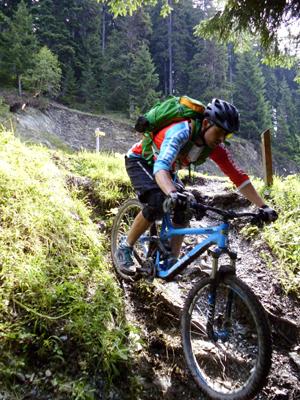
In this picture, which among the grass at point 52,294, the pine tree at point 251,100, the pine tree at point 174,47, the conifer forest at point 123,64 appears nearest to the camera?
the grass at point 52,294

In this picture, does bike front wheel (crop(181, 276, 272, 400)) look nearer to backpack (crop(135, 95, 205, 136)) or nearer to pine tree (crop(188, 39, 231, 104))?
backpack (crop(135, 95, 205, 136))

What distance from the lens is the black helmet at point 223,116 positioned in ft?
8.46

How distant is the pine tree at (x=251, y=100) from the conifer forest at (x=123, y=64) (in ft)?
0.43

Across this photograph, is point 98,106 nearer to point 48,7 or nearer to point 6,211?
point 48,7

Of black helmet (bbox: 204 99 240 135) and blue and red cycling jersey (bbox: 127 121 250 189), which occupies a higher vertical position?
black helmet (bbox: 204 99 240 135)

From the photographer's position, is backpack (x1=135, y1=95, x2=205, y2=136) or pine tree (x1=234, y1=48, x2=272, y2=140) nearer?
backpack (x1=135, y1=95, x2=205, y2=136)

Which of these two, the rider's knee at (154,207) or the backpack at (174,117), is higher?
the backpack at (174,117)

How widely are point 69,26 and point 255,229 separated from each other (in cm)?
3831

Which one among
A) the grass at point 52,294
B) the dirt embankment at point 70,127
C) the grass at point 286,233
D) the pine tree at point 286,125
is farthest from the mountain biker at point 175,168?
the pine tree at point 286,125

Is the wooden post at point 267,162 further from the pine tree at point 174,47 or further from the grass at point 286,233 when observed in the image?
the pine tree at point 174,47

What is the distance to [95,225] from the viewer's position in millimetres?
4301

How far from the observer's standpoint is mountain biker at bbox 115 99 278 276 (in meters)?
2.48

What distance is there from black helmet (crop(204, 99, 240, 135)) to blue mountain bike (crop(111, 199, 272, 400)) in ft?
2.98

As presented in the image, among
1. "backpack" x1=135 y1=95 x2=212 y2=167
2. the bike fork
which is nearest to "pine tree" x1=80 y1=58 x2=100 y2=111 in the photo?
"backpack" x1=135 y1=95 x2=212 y2=167
